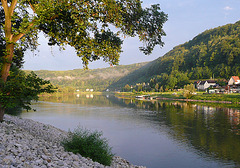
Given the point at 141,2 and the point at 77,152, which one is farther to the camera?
the point at 141,2

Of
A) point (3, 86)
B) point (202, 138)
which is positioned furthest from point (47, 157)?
point (202, 138)

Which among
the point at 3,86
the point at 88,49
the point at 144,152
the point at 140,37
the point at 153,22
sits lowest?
the point at 144,152

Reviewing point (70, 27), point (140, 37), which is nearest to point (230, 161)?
point (140, 37)

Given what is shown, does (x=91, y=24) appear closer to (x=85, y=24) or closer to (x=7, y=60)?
(x=85, y=24)

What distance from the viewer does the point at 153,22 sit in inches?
518

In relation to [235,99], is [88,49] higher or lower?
higher

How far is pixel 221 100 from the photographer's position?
6981cm

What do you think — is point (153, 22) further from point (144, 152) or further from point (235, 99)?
point (235, 99)

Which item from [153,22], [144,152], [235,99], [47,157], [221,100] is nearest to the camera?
[47,157]

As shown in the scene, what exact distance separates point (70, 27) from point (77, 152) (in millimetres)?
7356

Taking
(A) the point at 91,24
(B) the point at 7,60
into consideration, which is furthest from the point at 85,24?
(B) the point at 7,60

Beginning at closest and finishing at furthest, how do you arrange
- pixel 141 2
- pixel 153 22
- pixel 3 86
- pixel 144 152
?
pixel 3 86 → pixel 141 2 → pixel 153 22 → pixel 144 152

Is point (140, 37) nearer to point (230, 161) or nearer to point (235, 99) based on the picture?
point (230, 161)

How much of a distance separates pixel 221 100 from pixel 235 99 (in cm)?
520
